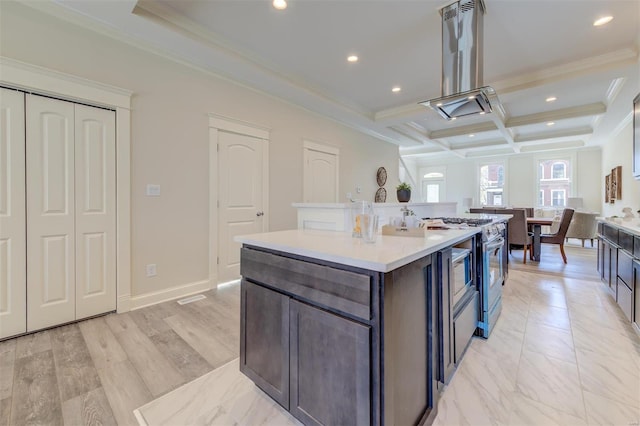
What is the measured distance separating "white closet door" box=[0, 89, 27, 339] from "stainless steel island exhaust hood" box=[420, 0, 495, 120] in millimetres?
3427

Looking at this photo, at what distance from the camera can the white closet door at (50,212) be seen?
224 cm

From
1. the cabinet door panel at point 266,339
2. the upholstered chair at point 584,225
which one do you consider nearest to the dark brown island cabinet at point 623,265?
the cabinet door panel at point 266,339

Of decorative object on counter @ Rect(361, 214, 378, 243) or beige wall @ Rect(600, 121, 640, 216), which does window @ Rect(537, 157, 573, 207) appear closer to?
beige wall @ Rect(600, 121, 640, 216)

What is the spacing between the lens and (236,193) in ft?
11.9

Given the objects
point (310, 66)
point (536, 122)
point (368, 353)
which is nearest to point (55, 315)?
point (368, 353)

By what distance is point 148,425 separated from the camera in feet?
4.48

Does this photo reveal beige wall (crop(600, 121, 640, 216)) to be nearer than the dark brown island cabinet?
No

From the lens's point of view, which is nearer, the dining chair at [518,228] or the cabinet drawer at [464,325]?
the cabinet drawer at [464,325]

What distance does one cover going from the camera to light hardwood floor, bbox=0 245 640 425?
1442mm

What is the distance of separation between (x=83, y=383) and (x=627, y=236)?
13.6 feet

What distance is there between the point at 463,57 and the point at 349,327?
2583 mm

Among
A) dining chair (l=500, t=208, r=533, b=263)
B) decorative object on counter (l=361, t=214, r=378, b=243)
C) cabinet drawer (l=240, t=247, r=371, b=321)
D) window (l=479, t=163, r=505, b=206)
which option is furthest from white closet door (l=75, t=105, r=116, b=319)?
window (l=479, t=163, r=505, b=206)

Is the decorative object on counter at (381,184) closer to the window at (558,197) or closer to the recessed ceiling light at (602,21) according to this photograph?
the recessed ceiling light at (602,21)

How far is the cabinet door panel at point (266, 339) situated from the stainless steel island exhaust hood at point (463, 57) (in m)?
2.26
